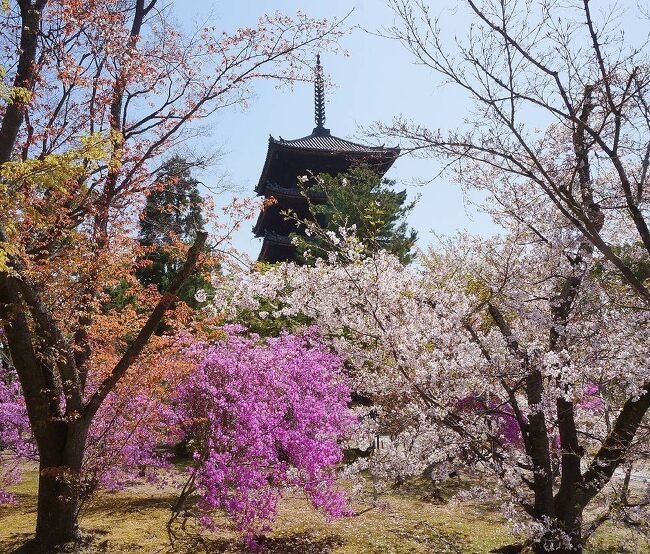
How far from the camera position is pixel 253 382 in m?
7.55

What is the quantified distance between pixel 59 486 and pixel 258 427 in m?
2.45

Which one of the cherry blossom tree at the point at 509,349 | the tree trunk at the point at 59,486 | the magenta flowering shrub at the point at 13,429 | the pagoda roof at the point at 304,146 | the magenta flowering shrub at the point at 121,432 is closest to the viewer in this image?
the cherry blossom tree at the point at 509,349

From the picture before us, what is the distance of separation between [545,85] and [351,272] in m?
2.60

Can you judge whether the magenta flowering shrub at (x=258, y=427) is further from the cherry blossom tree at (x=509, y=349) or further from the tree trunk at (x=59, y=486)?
the cherry blossom tree at (x=509, y=349)

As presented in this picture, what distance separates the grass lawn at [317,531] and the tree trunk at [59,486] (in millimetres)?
300

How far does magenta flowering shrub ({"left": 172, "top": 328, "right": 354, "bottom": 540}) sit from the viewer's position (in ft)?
22.7

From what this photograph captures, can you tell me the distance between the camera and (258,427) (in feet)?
23.2

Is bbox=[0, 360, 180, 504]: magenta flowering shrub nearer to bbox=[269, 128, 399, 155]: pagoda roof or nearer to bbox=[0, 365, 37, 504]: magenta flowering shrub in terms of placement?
bbox=[0, 365, 37, 504]: magenta flowering shrub

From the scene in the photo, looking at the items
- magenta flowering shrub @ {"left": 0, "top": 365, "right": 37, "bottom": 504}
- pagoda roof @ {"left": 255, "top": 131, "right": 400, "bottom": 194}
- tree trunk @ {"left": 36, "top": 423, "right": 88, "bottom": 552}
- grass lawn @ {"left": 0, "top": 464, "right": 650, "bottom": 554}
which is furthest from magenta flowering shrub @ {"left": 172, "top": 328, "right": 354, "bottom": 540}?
pagoda roof @ {"left": 255, "top": 131, "right": 400, "bottom": 194}

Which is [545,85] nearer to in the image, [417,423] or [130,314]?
[417,423]

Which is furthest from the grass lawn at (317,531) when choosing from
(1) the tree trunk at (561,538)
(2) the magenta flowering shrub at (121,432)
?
(1) the tree trunk at (561,538)

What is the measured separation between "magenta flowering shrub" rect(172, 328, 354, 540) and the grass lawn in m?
0.40

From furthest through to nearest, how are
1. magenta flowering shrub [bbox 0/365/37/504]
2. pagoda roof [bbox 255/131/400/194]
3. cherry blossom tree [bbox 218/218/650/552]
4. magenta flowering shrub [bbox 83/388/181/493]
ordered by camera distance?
pagoda roof [bbox 255/131/400/194] → magenta flowering shrub [bbox 0/365/37/504] → magenta flowering shrub [bbox 83/388/181/493] → cherry blossom tree [bbox 218/218/650/552]

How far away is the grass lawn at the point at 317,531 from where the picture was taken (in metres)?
7.02
